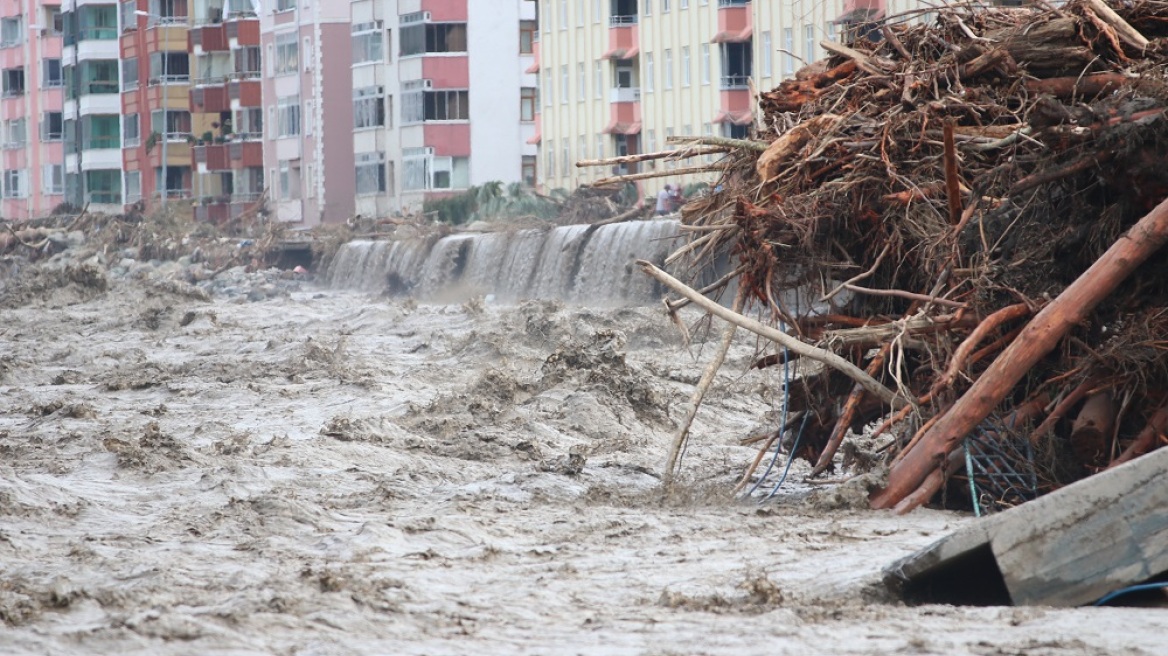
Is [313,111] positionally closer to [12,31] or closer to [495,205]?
[495,205]

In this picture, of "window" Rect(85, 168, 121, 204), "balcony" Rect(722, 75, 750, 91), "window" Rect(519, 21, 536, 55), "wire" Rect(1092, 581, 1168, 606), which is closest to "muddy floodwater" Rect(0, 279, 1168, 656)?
"wire" Rect(1092, 581, 1168, 606)

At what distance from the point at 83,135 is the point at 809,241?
83.5 m

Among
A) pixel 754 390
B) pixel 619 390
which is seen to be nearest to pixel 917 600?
pixel 619 390

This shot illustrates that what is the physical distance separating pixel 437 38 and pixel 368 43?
145 inches

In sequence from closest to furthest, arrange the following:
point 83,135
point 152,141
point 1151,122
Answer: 1. point 1151,122
2. point 152,141
3. point 83,135

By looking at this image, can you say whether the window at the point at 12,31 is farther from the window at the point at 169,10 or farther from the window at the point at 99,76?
the window at the point at 169,10

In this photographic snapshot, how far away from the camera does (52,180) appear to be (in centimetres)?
9525

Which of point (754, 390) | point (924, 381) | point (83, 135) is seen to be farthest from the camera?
point (83, 135)

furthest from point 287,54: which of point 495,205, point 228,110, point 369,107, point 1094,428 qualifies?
point 1094,428

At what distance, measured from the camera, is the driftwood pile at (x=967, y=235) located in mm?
9906

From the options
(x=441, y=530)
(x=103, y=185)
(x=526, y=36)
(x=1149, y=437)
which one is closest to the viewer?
(x=1149, y=437)

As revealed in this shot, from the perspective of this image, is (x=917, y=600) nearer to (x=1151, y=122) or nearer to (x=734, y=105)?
(x=1151, y=122)

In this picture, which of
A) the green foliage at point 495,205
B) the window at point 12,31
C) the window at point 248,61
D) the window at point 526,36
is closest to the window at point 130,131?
the window at point 248,61

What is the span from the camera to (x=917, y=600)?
821cm
